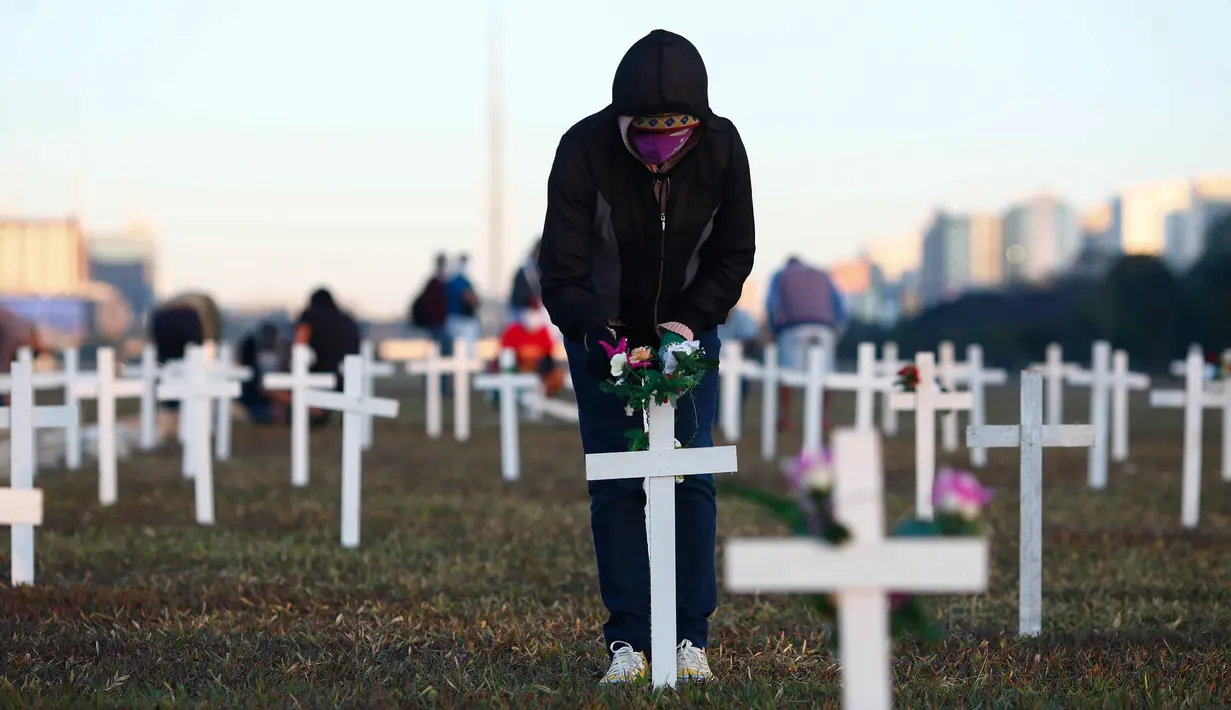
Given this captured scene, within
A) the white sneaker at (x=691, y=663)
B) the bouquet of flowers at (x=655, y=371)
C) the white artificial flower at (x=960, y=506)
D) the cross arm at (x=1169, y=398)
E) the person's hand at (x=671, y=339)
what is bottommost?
the white sneaker at (x=691, y=663)

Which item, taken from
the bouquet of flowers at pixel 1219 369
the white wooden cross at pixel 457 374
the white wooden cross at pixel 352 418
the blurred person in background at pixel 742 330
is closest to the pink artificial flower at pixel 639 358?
the white wooden cross at pixel 352 418

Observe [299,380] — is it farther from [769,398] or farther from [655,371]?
[655,371]

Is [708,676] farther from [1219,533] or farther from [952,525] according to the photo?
[1219,533]

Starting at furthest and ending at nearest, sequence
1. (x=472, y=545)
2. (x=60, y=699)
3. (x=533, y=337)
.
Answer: (x=533, y=337)
(x=472, y=545)
(x=60, y=699)

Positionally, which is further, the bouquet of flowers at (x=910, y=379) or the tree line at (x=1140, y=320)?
the tree line at (x=1140, y=320)

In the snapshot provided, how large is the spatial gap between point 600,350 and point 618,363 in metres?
0.20

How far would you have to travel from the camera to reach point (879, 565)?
3156 mm

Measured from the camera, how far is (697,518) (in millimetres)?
5379

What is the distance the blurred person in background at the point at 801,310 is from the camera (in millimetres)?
17766

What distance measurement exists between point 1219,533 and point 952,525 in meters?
7.13

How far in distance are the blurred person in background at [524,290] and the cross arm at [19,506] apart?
45.5 feet

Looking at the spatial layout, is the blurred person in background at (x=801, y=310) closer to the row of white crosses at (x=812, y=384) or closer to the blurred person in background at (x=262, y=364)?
the row of white crosses at (x=812, y=384)

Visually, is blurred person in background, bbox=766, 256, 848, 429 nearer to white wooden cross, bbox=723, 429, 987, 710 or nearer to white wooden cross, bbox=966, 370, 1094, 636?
white wooden cross, bbox=966, 370, 1094, 636

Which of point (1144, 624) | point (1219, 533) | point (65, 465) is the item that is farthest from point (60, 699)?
point (65, 465)
